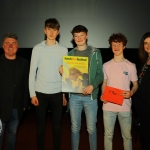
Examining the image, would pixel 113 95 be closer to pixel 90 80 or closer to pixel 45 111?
pixel 90 80

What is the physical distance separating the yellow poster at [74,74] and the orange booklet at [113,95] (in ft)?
0.69

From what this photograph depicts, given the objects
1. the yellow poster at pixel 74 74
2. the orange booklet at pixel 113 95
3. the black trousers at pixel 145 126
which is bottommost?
the black trousers at pixel 145 126

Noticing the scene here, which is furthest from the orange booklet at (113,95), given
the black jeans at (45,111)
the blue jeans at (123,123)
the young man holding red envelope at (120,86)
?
the black jeans at (45,111)

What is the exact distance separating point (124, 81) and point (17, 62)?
1061mm

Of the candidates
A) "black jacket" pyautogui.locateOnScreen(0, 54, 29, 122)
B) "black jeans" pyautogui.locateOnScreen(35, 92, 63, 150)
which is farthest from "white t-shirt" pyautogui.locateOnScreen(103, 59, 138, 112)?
"black jacket" pyautogui.locateOnScreen(0, 54, 29, 122)

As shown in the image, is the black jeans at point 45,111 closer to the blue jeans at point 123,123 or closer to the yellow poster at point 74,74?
the yellow poster at point 74,74

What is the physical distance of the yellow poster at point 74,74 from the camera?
2072 millimetres

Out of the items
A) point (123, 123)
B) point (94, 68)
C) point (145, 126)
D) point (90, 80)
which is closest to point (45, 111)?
point (90, 80)

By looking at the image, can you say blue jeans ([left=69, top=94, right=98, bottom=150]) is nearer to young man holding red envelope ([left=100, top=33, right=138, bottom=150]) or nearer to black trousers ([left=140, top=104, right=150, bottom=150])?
young man holding red envelope ([left=100, top=33, right=138, bottom=150])

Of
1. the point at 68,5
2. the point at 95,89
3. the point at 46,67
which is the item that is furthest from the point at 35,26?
the point at 95,89

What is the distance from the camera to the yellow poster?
2072 millimetres

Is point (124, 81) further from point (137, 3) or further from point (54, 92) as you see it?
point (137, 3)

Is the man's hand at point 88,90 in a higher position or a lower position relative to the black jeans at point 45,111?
higher

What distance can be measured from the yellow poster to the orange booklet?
0.69ft
